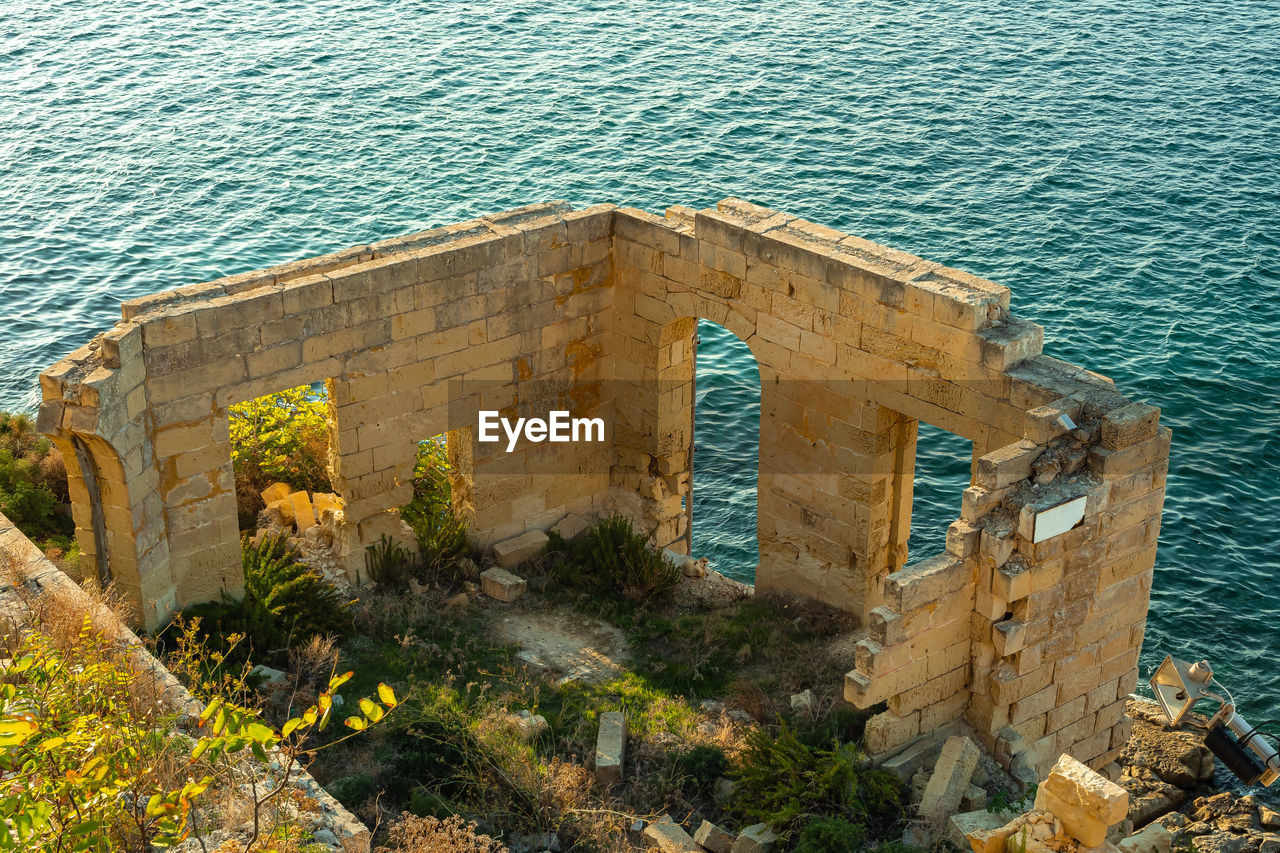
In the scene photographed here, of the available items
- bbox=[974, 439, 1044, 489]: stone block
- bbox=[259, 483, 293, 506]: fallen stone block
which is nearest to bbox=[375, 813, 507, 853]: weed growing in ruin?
bbox=[974, 439, 1044, 489]: stone block

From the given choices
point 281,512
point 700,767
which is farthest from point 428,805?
point 281,512

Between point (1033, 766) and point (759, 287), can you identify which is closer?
point (1033, 766)

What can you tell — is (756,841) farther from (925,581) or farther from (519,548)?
(519,548)

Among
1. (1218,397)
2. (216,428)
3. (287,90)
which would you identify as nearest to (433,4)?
(287,90)

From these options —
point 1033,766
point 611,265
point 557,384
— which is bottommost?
point 1033,766

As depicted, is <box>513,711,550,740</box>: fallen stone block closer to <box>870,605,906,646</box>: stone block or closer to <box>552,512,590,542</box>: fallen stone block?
<box>870,605,906,646</box>: stone block

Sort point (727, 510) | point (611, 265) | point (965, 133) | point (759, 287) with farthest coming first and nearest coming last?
point (965, 133) < point (727, 510) < point (611, 265) < point (759, 287)

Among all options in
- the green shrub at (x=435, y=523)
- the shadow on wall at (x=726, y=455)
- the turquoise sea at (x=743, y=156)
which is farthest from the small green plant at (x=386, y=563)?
the turquoise sea at (x=743, y=156)

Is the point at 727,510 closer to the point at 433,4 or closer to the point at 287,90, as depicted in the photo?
the point at 287,90
